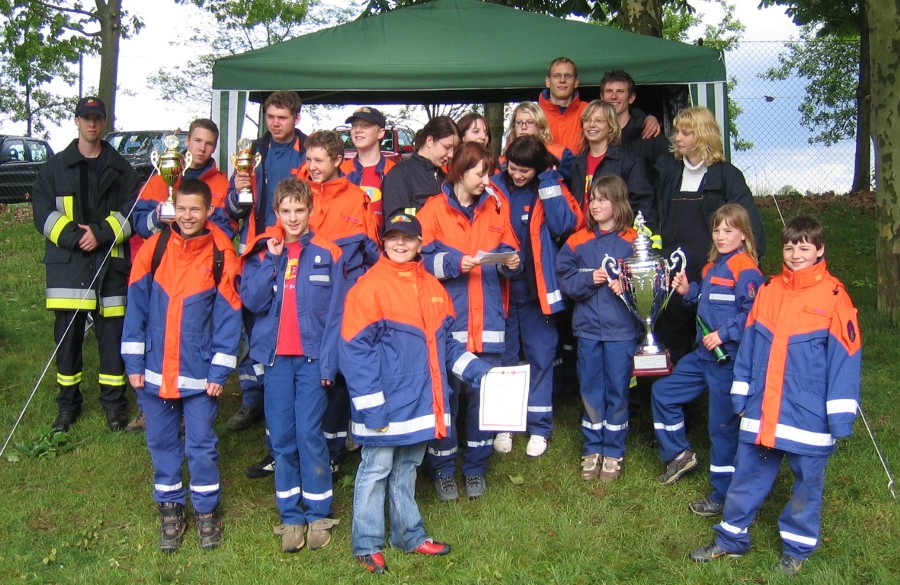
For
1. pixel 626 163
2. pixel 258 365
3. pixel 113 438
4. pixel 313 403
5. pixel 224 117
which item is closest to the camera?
pixel 313 403

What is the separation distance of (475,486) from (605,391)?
0.90 metres

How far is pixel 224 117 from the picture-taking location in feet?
18.9

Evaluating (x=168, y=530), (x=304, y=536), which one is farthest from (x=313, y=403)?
(x=168, y=530)

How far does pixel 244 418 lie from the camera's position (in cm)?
564

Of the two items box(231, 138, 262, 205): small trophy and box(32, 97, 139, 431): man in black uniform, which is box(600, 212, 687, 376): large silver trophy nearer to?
box(231, 138, 262, 205): small trophy

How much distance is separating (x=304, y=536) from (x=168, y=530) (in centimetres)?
65

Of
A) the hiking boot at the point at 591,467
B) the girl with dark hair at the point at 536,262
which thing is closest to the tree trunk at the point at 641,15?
the girl with dark hair at the point at 536,262

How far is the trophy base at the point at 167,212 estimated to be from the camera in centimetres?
433

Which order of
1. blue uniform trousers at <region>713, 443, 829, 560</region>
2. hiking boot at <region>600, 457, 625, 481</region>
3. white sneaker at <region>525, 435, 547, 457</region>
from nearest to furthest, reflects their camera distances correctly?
blue uniform trousers at <region>713, 443, 829, 560</region> < hiking boot at <region>600, 457, 625, 481</region> < white sneaker at <region>525, 435, 547, 457</region>

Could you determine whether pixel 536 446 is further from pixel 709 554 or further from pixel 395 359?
pixel 395 359

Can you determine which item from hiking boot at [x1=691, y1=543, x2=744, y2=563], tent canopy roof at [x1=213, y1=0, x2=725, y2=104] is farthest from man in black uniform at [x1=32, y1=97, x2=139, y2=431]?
hiking boot at [x1=691, y1=543, x2=744, y2=563]

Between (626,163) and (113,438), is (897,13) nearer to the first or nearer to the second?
(626,163)

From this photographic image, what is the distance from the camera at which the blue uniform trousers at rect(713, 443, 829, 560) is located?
3.65m

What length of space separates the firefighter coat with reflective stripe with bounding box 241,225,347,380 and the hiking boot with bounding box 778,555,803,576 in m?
2.16
